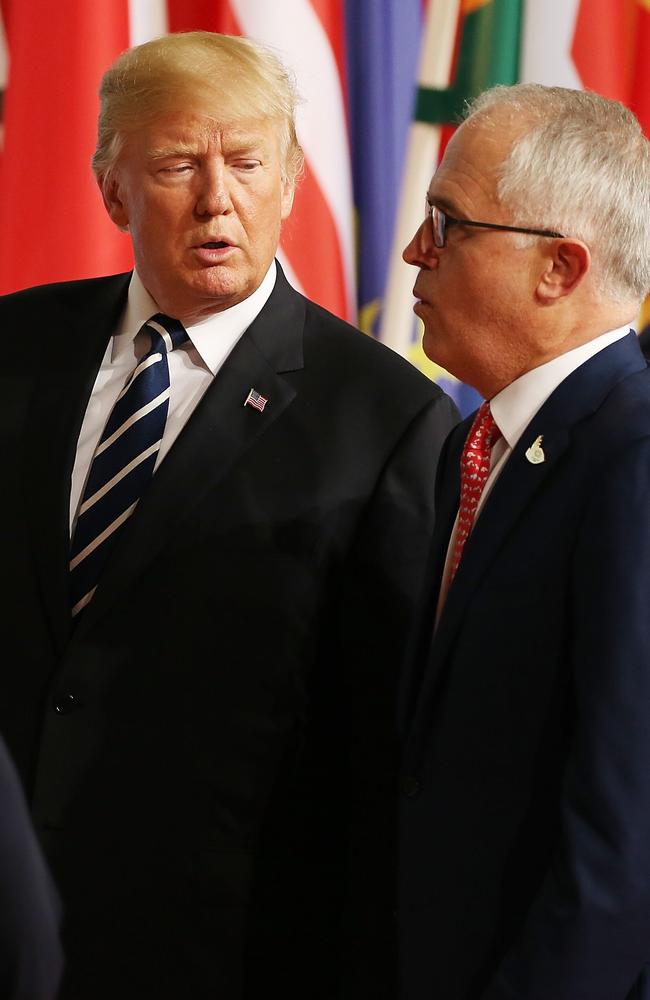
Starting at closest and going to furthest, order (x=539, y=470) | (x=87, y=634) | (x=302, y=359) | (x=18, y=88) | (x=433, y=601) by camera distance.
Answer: (x=539, y=470) < (x=433, y=601) < (x=87, y=634) < (x=302, y=359) < (x=18, y=88)

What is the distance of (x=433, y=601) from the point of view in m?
1.56

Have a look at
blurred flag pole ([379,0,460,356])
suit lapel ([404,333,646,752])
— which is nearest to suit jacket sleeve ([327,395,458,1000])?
suit lapel ([404,333,646,752])

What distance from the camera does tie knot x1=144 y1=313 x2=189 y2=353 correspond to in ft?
6.11

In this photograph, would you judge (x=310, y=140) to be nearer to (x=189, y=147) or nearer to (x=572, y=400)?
(x=189, y=147)

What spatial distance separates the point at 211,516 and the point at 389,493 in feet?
0.74

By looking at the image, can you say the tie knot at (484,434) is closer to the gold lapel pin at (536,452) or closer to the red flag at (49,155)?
the gold lapel pin at (536,452)

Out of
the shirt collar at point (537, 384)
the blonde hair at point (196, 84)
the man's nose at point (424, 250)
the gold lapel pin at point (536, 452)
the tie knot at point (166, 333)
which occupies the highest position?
the blonde hair at point (196, 84)

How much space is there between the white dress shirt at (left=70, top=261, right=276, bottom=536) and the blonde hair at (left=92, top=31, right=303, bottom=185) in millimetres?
214

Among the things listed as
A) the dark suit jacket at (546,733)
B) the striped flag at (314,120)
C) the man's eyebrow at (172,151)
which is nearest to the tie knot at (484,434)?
the dark suit jacket at (546,733)

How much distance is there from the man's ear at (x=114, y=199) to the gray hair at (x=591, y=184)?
67cm

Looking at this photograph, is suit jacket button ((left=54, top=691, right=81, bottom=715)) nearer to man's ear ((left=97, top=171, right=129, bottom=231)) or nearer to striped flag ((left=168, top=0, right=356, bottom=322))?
man's ear ((left=97, top=171, right=129, bottom=231))

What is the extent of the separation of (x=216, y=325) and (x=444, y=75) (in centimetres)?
116

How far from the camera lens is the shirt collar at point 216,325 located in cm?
186

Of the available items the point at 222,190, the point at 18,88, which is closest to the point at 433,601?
the point at 222,190
